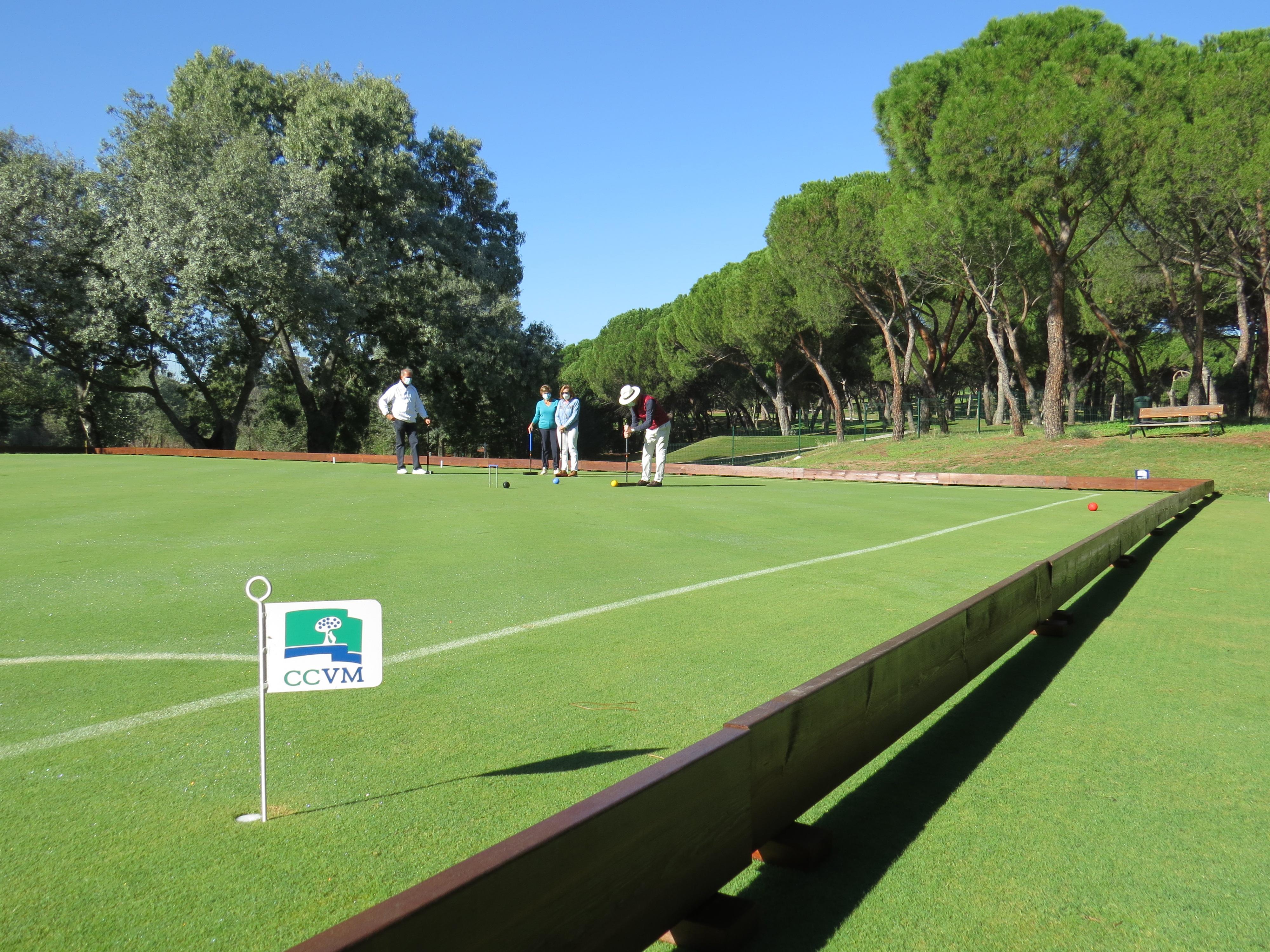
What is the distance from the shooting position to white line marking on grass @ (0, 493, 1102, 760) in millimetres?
3160

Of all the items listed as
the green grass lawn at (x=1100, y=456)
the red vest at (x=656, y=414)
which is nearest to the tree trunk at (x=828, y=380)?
the green grass lawn at (x=1100, y=456)

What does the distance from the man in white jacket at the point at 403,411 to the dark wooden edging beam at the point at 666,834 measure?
575 inches

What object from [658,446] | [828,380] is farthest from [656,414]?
[828,380]

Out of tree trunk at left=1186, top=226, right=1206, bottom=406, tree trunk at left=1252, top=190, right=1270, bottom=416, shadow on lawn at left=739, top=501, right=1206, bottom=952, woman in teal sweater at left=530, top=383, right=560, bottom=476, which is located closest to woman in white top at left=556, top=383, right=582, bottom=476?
woman in teal sweater at left=530, top=383, right=560, bottom=476

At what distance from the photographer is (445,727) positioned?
341cm

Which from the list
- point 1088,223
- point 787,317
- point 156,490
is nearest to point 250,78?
point 787,317

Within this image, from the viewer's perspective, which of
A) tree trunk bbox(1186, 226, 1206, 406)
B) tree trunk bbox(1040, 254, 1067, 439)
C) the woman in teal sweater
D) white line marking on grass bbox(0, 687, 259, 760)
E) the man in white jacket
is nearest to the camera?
white line marking on grass bbox(0, 687, 259, 760)

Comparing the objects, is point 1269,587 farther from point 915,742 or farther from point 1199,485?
point 1199,485

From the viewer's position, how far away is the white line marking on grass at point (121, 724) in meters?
3.08

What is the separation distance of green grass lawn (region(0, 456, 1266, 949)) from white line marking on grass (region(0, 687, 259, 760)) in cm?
4

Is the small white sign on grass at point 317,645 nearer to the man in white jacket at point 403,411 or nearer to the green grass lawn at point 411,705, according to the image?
the green grass lawn at point 411,705

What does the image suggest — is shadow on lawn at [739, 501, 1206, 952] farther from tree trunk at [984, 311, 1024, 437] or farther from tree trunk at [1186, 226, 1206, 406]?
tree trunk at [1186, 226, 1206, 406]

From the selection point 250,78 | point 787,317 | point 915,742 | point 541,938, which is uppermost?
point 250,78

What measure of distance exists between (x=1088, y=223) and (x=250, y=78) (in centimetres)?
3423
